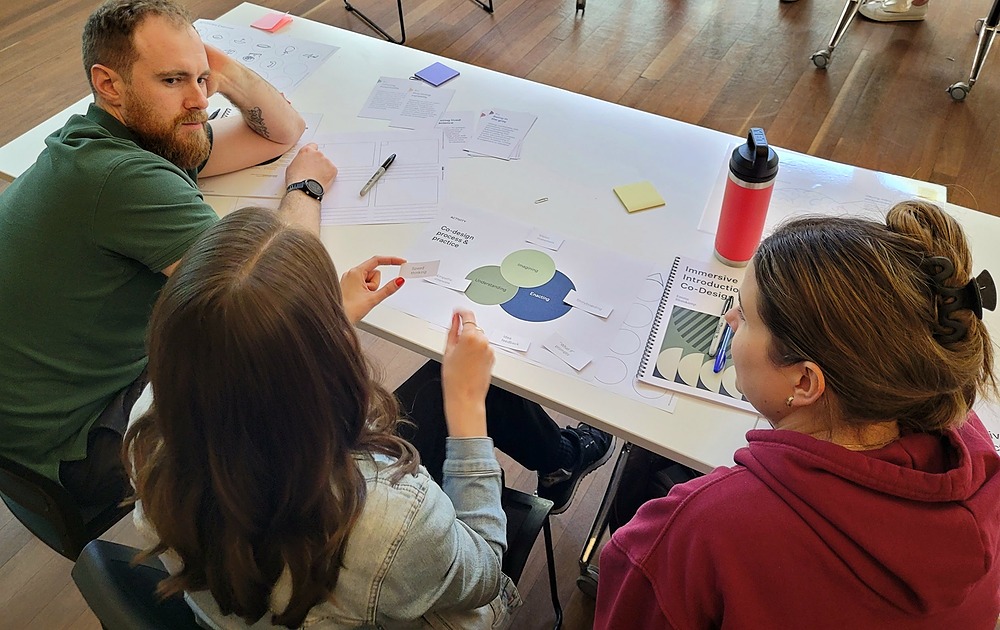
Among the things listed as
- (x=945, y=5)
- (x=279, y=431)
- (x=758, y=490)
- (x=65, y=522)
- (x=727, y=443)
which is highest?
(x=279, y=431)

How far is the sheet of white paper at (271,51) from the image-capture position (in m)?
1.91

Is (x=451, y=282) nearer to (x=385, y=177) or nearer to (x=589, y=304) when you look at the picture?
(x=589, y=304)

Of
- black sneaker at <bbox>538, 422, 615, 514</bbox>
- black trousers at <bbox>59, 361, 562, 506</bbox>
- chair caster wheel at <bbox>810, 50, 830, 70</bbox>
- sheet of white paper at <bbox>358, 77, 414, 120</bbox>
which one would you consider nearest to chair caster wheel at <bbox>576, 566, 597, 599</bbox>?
black sneaker at <bbox>538, 422, 615, 514</bbox>

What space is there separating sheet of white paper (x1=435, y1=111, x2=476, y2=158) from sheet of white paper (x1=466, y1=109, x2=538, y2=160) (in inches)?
0.7

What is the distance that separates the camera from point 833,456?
32.0 inches

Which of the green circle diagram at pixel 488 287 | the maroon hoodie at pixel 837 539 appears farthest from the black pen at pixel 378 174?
the maroon hoodie at pixel 837 539

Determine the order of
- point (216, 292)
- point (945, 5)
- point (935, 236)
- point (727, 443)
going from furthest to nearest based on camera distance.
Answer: point (945, 5)
point (727, 443)
point (935, 236)
point (216, 292)

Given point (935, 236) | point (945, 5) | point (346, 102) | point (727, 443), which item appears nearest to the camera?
point (935, 236)

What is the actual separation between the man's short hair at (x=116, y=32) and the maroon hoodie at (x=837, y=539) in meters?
1.23

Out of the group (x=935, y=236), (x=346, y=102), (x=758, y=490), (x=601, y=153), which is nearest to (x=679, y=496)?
(x=758, y=490)

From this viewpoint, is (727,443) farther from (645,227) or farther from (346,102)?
(346,102)

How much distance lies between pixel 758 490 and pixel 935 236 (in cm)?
36

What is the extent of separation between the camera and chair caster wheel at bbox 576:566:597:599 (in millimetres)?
1660

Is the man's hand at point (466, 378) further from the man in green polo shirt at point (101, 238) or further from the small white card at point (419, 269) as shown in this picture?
the man in green polo shirt at point (101, 238)
